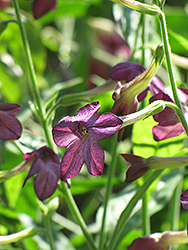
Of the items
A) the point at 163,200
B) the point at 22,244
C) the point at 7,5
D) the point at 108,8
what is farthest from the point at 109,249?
the point at 108,8

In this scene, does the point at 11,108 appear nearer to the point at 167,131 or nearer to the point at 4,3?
the point at 167,131

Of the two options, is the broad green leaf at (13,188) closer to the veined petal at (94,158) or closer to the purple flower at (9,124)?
the purple flower at (9,124)

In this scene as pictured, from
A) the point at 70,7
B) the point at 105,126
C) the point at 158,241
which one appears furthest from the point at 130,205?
the point at 70,7

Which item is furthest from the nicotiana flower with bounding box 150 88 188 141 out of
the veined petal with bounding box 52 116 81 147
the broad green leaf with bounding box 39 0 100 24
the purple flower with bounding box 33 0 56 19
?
the broad green leaf with bounding box 39 0 100 24

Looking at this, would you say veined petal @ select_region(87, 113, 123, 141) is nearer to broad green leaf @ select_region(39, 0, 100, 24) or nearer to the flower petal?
the flower petal

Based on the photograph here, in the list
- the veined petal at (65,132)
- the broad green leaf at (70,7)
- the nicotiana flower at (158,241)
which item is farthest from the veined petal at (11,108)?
the broad green leaf at (70,7)

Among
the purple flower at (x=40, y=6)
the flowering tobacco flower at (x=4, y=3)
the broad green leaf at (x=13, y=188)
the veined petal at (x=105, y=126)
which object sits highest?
the purple flower at (x=40, y=6)
